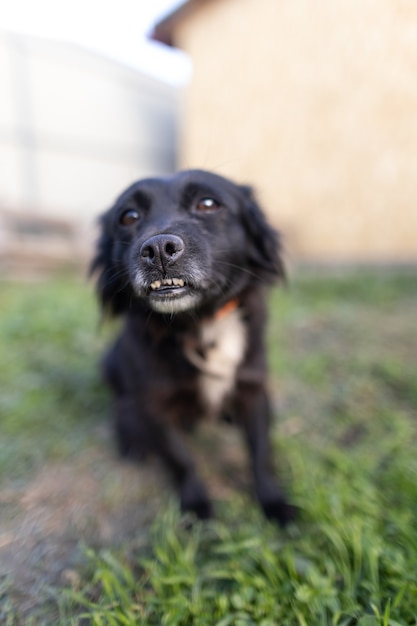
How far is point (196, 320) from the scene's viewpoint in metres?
1.70

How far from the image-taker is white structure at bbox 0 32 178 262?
5941 millimetres

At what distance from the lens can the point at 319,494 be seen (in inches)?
60.8

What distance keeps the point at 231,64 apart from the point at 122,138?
15.7ft

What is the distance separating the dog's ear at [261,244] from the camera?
1850mm

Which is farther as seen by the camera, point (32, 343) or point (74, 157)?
point (74, 157)

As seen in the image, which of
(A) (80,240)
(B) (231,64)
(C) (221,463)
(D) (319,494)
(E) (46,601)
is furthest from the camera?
(A) (80,240)

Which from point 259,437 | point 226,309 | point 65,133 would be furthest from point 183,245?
point 65,133

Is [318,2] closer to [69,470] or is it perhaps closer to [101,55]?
[69,470]

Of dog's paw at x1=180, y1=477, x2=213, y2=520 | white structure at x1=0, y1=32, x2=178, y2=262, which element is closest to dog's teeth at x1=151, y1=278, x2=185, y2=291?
dog's paw at x1=180, y1=477, x2=213, y2=520

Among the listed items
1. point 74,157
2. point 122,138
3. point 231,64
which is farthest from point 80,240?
point 231,64

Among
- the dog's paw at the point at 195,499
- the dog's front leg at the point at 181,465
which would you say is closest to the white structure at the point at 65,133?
the dog's front leg at the point at 181,465

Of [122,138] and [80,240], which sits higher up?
[122,138]

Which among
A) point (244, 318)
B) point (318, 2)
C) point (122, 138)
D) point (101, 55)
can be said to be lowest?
point (244, 318)

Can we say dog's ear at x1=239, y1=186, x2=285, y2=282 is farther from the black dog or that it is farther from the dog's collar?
the dog's collar
